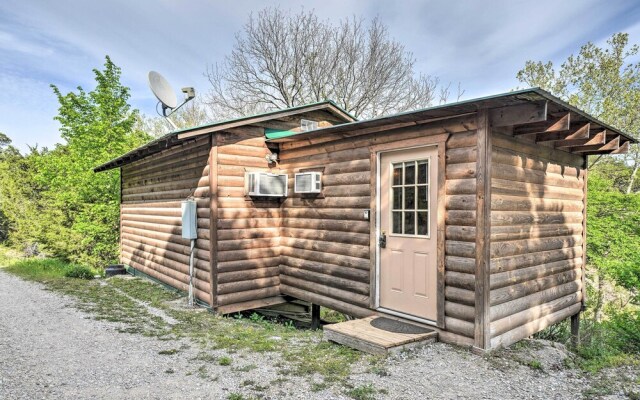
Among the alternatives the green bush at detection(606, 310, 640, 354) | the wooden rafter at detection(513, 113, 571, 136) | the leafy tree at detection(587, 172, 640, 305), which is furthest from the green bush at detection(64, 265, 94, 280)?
the leafy tree at detection(587, 172, 640, 305)

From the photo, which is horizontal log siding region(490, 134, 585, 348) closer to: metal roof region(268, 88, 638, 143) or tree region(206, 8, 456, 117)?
metal roof region(268, 88, 638, 143)

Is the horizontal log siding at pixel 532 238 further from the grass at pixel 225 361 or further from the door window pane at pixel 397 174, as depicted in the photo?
the grass at pixel 225 361

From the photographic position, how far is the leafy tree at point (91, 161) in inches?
440

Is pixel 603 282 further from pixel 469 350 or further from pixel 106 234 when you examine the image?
pixel 106 234

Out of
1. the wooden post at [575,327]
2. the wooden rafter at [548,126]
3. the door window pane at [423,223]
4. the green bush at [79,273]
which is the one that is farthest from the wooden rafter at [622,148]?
the green bush at [79,273]

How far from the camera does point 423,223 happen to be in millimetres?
4422

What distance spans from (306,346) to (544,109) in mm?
3516

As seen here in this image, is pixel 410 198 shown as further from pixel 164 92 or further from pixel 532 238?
pixel 164 92

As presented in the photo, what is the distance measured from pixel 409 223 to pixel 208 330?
2991mm

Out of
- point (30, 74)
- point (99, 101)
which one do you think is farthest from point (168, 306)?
point (30, 74)

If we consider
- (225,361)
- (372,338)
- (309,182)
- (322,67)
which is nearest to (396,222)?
(372,338)

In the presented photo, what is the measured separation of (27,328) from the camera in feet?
16.1

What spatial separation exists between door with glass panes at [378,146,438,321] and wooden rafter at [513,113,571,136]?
96 cm

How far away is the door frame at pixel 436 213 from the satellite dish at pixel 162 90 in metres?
4.48
